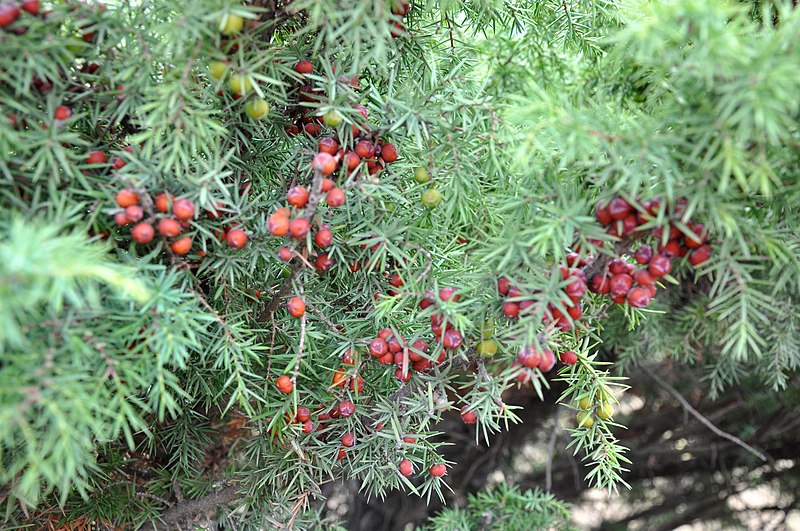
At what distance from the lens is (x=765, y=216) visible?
753mm

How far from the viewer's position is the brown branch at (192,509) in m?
1.01

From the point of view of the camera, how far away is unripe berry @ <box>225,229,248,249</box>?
2.35ft

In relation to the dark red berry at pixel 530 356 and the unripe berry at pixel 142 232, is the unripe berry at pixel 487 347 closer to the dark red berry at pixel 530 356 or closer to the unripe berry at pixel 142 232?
the dark red berry at pixel 530 356

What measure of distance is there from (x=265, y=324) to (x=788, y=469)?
72.5 inches

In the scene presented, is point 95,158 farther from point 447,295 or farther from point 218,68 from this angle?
point 447,295

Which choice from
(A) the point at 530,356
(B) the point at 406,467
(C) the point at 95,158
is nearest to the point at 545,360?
(A) the point at 530,356

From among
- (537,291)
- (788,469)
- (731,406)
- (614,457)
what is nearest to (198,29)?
(537,291)

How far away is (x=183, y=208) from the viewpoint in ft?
2.20

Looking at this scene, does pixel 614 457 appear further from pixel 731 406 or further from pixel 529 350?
pixel 731 406

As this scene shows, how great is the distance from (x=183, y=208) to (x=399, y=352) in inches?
11.5

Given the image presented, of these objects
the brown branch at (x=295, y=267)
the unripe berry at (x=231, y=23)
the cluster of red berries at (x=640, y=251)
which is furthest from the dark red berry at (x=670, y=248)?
the unripe berry at (x=231, y=23)

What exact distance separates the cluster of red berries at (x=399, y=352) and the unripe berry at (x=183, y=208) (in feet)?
0.82

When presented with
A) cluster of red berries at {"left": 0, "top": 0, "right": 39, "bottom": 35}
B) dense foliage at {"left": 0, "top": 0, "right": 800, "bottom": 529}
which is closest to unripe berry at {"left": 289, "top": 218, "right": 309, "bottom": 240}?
dense foliage at {"left": 0, "top": 0, "right": 800, "bottom": 529}

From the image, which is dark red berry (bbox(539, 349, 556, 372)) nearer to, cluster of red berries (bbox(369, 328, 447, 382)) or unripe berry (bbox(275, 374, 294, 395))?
cluster of red berries (bbox(369, 328, 447, 382))
